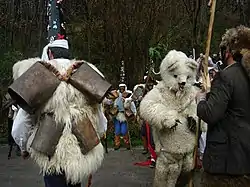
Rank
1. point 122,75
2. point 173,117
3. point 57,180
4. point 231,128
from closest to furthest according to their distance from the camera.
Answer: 1. point 231,128
2. point 57,180
3. point 173,117
4. point 122,75

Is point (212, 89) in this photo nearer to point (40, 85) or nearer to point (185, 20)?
point (40, 85)

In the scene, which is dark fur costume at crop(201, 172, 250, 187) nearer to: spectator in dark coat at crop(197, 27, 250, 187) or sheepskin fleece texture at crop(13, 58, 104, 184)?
spectator in dark coat at crop(197, 27, 250, 187)

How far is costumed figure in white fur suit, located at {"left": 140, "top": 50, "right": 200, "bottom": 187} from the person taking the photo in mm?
5918

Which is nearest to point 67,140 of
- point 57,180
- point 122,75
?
point 57,180

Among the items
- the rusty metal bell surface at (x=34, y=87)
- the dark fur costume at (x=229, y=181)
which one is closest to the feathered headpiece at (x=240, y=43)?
the dark fur costume at (x=229, y=181)

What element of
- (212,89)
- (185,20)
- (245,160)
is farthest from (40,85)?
(185,20)

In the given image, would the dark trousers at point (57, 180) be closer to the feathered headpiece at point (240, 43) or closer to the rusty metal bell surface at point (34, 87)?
the rusty metal bell surface at point (34, 87)

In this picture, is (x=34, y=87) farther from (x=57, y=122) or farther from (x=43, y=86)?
(x=57, y=122)

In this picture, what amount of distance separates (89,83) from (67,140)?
50 centimetres

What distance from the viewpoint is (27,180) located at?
8938 millimetres

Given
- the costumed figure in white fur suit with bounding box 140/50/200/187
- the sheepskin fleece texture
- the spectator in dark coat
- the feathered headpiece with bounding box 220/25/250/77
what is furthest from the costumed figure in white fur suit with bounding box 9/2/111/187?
the costumed figure in white fur suit with bounding box 140/50/200/187

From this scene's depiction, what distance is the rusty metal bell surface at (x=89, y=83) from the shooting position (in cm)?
422

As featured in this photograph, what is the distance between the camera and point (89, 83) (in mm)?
4246

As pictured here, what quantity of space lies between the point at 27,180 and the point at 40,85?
5153 mm
